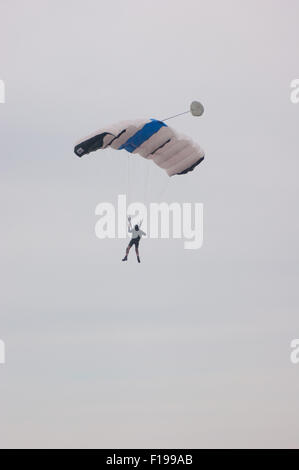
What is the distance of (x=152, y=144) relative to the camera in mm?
67688

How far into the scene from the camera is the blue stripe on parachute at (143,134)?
6706 cm

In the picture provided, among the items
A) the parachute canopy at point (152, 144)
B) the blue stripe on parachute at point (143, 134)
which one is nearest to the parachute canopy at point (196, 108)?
the parachute canopy at point (152, 144)

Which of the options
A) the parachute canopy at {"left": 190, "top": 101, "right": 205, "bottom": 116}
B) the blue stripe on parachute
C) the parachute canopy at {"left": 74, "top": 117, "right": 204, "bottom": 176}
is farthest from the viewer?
the blue stripe on parachute

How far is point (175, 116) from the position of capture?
213 feet

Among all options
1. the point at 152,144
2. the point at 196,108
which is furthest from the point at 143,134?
the point at 196,108

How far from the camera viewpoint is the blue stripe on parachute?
220 ft

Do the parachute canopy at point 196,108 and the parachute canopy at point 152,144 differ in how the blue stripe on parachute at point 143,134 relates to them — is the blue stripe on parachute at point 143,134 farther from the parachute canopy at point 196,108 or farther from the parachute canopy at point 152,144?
the parachute canopy at point 196,108

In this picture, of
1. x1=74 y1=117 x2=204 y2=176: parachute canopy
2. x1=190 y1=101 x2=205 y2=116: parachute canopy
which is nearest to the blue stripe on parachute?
x1=74 y1=117 x2=204 y2=176: parachute canopy

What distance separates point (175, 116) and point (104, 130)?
9.60 feet

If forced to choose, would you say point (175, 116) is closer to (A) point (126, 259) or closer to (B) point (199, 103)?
(B) point (199, 103)

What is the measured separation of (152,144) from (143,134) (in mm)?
614

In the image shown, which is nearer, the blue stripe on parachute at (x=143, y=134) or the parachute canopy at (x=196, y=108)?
the parachute canopy at (x=196, y=108)

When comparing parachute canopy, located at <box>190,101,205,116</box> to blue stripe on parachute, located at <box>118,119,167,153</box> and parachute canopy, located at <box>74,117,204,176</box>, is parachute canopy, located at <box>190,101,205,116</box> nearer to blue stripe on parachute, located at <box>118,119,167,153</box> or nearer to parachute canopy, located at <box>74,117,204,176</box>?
parachute canopy, located at <box>74,117,204,176</box>
